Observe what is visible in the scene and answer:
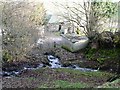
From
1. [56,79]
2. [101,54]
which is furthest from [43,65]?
[101,54]

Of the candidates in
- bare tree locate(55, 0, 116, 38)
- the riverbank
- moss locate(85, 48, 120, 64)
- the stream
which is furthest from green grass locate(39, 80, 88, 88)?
bare tree locate(55, 0, 116, 38)

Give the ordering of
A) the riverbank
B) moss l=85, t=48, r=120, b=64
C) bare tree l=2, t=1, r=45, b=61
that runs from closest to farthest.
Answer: the riverbank, bare tree l=2, t=1, r=45, b=61, moss l=85, t=48, r=120, b=64

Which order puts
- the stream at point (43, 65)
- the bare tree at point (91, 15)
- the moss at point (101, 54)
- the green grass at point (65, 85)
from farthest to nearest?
the bare tree at point (91, 15)
the moss at point (101, 54)
the stream at point (43, 65)
the green grass at point (65, 85)

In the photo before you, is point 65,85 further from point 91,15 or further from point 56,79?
point 91,15

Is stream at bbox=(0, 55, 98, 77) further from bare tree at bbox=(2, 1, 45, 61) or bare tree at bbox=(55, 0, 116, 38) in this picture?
bare tree at bbox=(55, 0, 116, 38)

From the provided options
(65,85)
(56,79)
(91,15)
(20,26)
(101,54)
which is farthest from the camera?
(91,15)

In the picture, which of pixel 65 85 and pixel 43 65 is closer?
pixel 65 85

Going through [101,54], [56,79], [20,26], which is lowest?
[56,79]

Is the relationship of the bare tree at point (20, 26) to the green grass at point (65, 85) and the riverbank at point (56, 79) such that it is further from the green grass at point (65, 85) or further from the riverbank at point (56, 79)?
the green grass at point (65, 85)

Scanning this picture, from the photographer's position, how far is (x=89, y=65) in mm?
5844

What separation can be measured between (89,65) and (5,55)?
5.79 ft

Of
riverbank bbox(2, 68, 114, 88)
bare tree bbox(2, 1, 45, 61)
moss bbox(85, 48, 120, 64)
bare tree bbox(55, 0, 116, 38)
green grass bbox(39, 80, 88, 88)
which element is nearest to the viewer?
green grass bbox(39, 80, 88, 88)

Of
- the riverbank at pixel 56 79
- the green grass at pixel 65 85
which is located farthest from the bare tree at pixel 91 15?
the green grass at pixel 65 85

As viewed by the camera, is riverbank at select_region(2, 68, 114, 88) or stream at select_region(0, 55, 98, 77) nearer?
riverbank at select_region(2, 68, 114, 88)
